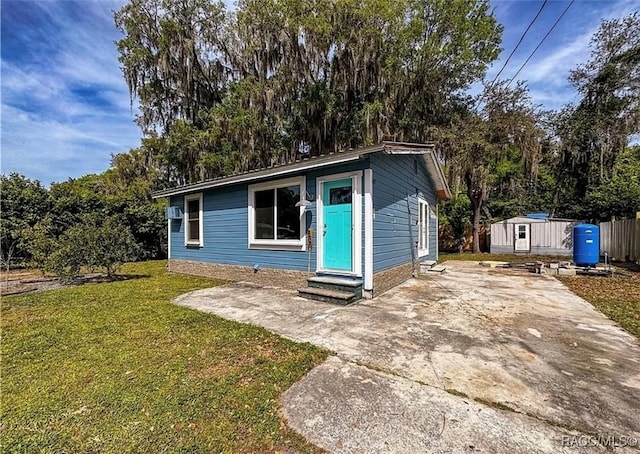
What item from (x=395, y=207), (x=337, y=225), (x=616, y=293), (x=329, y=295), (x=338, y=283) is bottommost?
(x=616, y=293)

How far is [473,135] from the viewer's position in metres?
13.2

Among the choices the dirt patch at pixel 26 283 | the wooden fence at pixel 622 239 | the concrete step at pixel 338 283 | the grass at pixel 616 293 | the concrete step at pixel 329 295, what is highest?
the wooden fence at pixel 622 239

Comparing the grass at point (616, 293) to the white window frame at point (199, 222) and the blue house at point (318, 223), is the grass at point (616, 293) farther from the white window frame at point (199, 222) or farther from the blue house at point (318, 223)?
the white window frame at point (199, 222)

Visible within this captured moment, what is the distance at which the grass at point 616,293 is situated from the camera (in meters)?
4.24

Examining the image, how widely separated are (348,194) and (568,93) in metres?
18.5

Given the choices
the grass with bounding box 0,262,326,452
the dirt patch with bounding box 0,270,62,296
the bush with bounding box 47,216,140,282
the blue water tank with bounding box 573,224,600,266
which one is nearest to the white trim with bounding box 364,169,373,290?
the grass with bounding box 0,262,326,452

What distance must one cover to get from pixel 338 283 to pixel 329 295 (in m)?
0.33

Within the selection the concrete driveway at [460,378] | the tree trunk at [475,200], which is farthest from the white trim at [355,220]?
the tree trunk at [475,200]

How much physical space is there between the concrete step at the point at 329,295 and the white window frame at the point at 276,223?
3.01ft

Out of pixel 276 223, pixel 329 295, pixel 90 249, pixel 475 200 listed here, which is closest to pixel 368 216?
pixel 329 295

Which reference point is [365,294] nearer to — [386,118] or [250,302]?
[250,302]

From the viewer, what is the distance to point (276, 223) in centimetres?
652

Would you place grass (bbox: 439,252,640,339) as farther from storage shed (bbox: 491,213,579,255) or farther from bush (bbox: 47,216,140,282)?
bush (bbox: 47,216,140,282)

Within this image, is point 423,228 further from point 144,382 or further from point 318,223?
point 144,382
